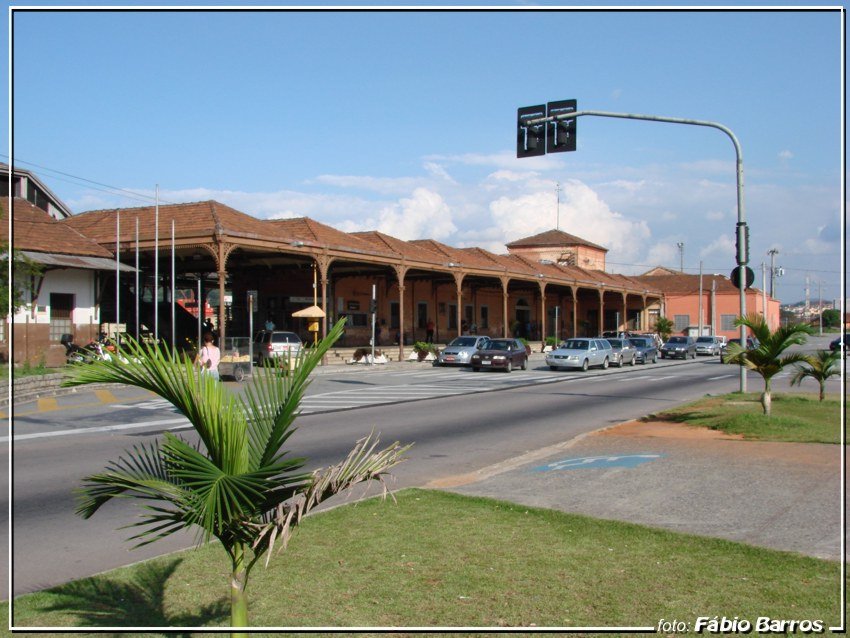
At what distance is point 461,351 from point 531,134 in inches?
948

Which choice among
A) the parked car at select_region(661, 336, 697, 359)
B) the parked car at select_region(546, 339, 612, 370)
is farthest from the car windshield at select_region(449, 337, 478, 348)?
the parked car at select_region(661, 336, 697, 359)

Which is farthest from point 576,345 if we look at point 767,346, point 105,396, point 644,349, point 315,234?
point 767,346

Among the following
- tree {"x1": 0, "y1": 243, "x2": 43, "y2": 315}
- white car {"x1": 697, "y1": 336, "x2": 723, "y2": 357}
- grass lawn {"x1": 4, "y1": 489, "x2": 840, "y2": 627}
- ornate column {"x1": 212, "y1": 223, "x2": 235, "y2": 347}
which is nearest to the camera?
grass lawn {"x1": 4, "y1": 489, "x2": 840, "y2": 627}

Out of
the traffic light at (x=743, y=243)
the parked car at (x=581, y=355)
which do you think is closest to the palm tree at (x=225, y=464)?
the traffic light at (x=743, y=243)

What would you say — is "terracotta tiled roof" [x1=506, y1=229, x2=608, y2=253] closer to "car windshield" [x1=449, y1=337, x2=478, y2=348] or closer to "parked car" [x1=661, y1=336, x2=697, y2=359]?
"parked car" [x1=661, y1=336, x2=697, y2=359]

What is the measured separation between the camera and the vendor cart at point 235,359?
26.8m

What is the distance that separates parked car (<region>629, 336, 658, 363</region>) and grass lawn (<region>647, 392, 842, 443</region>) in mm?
23586

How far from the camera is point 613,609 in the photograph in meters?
4.71

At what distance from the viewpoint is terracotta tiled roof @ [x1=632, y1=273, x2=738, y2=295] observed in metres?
80.6

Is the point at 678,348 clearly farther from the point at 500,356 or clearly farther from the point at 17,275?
the point at 17,275

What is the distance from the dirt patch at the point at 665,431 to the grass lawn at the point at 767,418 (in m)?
0.27

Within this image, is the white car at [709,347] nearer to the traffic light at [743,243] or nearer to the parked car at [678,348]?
the parked car at [678,348]

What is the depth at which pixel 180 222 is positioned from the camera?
1299 inches

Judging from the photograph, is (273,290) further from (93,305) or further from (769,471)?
(769,471)
